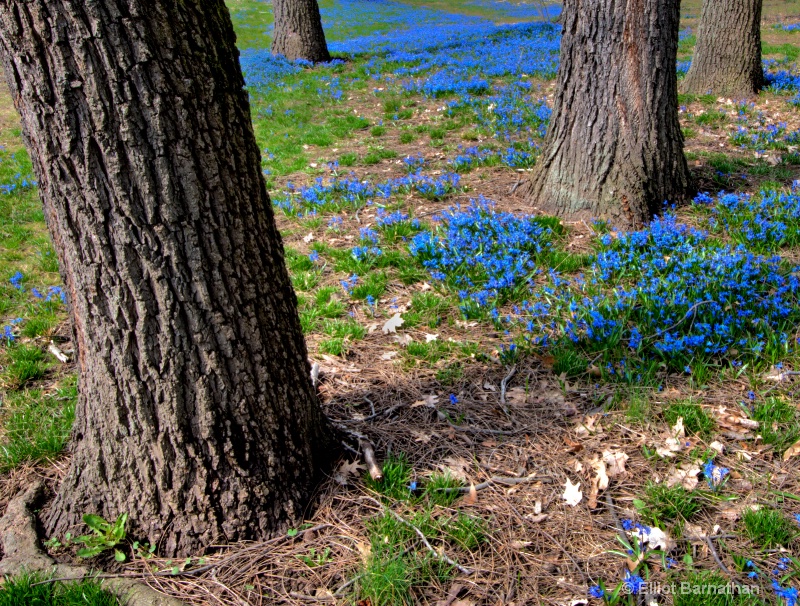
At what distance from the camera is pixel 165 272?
2.15 meters

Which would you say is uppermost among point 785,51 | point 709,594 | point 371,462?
point 785,51

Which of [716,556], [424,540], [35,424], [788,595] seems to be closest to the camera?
[788,595]

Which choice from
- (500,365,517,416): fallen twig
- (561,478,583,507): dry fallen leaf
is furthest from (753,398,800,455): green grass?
(500,365,517,416): fallen twig

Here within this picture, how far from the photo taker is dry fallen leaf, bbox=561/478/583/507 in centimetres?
270

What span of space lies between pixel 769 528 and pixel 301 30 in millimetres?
16455

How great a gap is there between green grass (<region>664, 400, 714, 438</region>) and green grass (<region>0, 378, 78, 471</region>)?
10.9ft

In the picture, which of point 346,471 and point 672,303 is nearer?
point 346,471

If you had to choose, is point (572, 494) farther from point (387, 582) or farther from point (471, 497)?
point (387, 582)

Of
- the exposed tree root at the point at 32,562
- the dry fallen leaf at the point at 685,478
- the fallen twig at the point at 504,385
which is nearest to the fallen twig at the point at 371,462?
the fallen twig at the point at 504,385

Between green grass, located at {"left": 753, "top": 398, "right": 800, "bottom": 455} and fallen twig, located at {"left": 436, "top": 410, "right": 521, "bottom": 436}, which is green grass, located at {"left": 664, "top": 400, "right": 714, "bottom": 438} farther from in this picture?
fallen twig, located at {"left": 436, "top": 410, "right": 521, "bottom": 436}

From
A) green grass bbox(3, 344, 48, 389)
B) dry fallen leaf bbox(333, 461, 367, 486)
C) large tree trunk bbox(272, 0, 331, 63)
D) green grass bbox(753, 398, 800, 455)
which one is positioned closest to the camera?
dry fallen leaf bbox(333, 461, 367, 486)

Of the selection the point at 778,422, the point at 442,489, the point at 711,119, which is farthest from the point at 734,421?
the point at 711,119

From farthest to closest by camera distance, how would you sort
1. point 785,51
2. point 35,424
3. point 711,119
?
1. point 785,51
2. point 711,119
3. point 35,424

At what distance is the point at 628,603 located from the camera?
2.19 meters
